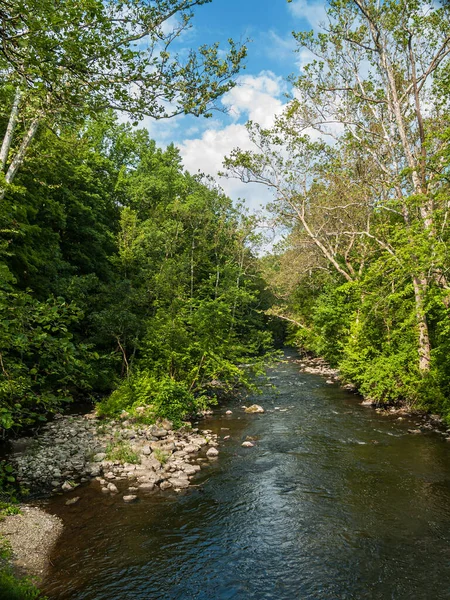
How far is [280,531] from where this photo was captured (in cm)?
756

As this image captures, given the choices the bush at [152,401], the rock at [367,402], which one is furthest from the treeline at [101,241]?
the rock at [367,402]

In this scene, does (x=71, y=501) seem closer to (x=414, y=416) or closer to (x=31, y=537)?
(x=31, y=537)

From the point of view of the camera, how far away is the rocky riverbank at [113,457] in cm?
953

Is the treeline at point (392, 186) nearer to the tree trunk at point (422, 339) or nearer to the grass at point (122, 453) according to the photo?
the tree trunk at point (422, 339)

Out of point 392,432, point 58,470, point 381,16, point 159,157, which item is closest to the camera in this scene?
point 58,470

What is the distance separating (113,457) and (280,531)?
207 inches

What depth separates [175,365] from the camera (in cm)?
1703

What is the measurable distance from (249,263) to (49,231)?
21.7 metres

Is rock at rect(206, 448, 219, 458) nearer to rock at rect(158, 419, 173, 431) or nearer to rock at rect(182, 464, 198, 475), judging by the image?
rock at rect(182, 464, 198, 475)

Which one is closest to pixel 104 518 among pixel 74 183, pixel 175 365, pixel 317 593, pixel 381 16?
pixel 317 593

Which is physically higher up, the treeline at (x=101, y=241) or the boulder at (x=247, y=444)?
the treeline at (x=101, y=241)

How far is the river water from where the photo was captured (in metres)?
6.03

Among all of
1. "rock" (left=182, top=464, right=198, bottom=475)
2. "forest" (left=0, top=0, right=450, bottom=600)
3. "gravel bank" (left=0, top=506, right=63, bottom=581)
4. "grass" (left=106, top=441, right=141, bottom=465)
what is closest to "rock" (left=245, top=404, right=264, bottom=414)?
"forest" (left=0, top=0, right=450, bottom=600)

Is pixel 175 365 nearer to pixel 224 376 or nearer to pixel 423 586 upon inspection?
pixel 224 376
